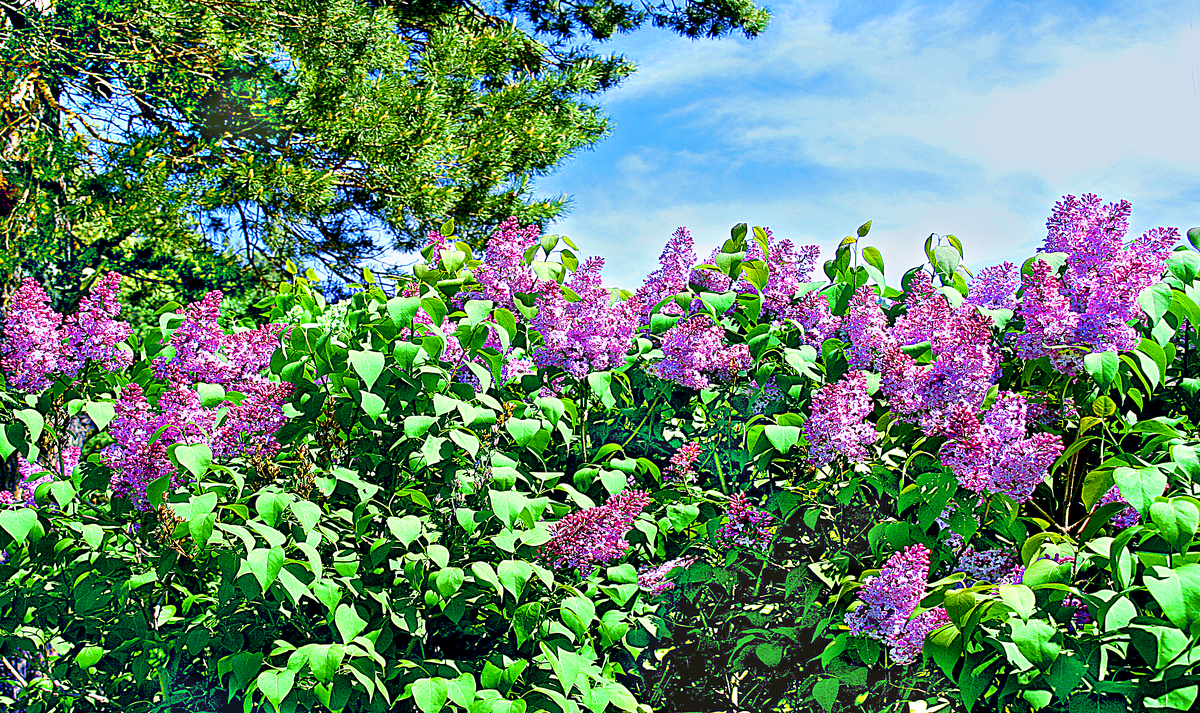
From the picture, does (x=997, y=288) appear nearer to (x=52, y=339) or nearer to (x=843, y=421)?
(x=843, y=421)

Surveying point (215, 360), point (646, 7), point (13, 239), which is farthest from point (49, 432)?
point (646, 7)

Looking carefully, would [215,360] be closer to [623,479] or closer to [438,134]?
[623,479]

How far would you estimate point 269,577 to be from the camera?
1878 mm

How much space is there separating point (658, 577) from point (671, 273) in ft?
2.79

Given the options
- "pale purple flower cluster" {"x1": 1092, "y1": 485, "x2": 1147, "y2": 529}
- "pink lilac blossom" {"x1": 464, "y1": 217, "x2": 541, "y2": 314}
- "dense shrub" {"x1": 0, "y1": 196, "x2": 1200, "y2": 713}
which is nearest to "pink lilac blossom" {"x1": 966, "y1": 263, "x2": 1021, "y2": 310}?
"dense shrub" {"x1": 0, "y1": 196, "x2": 1200, "y2": 713}

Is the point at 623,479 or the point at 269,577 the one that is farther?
the point at 623,479

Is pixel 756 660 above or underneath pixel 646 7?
underneath

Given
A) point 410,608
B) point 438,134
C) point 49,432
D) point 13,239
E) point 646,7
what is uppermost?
point 646,7

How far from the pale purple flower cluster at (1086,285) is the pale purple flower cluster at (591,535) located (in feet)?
3.30

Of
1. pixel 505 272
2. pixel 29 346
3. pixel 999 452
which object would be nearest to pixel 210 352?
pixel 29 346

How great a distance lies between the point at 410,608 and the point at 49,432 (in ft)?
3.59

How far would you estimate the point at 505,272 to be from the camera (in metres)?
2.43

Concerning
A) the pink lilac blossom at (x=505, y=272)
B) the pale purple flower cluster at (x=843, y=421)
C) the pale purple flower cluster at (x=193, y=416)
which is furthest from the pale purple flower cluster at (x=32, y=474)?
the pale purple flower cluster at (x=843, y=421)

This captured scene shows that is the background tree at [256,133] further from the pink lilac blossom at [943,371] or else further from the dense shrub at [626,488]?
the pink lilac blossom at [943,371]
